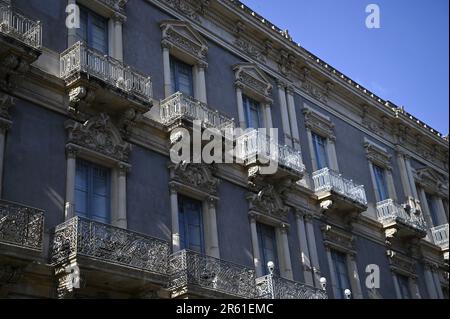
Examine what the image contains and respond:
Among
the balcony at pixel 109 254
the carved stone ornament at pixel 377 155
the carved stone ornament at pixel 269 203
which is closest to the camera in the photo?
the balcony at pixel 109 254

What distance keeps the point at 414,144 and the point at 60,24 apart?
18.2 metres

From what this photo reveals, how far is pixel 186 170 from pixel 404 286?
10991 mm

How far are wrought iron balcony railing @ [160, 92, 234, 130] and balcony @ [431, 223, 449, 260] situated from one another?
42.1 feet

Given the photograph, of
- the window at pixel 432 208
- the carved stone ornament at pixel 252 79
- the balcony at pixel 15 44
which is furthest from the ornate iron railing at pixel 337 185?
the balcony at pixel 15 44

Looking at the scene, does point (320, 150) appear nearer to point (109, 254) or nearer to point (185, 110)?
point (185, 110)

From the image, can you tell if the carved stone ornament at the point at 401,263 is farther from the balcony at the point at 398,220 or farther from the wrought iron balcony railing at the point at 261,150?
the wrought iron balcony railing at the point at 261,150

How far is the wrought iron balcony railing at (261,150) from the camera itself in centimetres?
1897

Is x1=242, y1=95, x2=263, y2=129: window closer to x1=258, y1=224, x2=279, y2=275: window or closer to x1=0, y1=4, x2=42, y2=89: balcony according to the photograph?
x1=258, y1=224, x2=279, y2=275: window

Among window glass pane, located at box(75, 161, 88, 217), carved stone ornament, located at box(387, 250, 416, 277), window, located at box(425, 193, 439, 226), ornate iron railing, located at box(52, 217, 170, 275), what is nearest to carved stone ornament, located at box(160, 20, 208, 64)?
window glass pane, located at box(75, 161, 88, 217)

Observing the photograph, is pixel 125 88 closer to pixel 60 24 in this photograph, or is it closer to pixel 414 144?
pixel 60 24

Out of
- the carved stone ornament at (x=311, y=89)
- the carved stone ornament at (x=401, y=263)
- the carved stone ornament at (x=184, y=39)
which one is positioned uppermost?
the carved stone ornament at (x=311, y=89)

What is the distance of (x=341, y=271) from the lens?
21.8 metres

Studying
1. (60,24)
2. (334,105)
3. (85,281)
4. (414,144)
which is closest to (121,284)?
(85,281)

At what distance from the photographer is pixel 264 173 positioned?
758 inches
